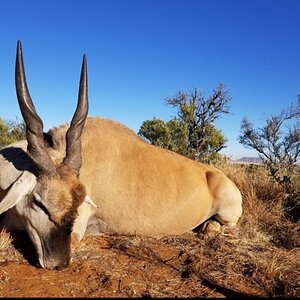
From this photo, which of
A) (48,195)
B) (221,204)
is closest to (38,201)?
(48,195)

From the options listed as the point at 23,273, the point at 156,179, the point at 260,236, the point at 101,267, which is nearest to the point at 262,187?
the point at 260,236

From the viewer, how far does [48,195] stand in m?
3.92

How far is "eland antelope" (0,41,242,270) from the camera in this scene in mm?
Result: 3938

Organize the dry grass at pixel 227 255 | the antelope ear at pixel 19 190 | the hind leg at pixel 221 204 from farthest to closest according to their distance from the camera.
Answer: the hind leg at pixel 221 204 → the antelope ear at pixel 19 190 → the dry grass at pixel 227 255

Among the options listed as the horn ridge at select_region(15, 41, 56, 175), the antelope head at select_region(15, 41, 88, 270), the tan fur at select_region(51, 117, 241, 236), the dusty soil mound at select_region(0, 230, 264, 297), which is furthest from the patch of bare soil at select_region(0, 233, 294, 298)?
the horn ridge at select_region(15, 41, 56, 175)

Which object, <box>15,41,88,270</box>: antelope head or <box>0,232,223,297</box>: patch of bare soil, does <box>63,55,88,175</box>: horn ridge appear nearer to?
<box>15,41,88,270</box>: antelope head

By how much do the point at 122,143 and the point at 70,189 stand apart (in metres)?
1.59

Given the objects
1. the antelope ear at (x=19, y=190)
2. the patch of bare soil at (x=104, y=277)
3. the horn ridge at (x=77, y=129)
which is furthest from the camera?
the horn ridge at (x=77, y=129)

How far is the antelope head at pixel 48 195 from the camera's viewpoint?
384cm

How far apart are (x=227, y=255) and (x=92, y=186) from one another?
1.69m

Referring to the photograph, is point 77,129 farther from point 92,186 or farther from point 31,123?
point 92,186

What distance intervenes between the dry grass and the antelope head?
13.1 inches

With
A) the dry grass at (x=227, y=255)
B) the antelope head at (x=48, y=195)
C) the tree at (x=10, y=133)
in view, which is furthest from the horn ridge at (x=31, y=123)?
the tree at (x=10, y=133)

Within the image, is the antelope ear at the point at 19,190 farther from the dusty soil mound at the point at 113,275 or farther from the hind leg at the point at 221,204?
the hind leg at the point at 221,204
